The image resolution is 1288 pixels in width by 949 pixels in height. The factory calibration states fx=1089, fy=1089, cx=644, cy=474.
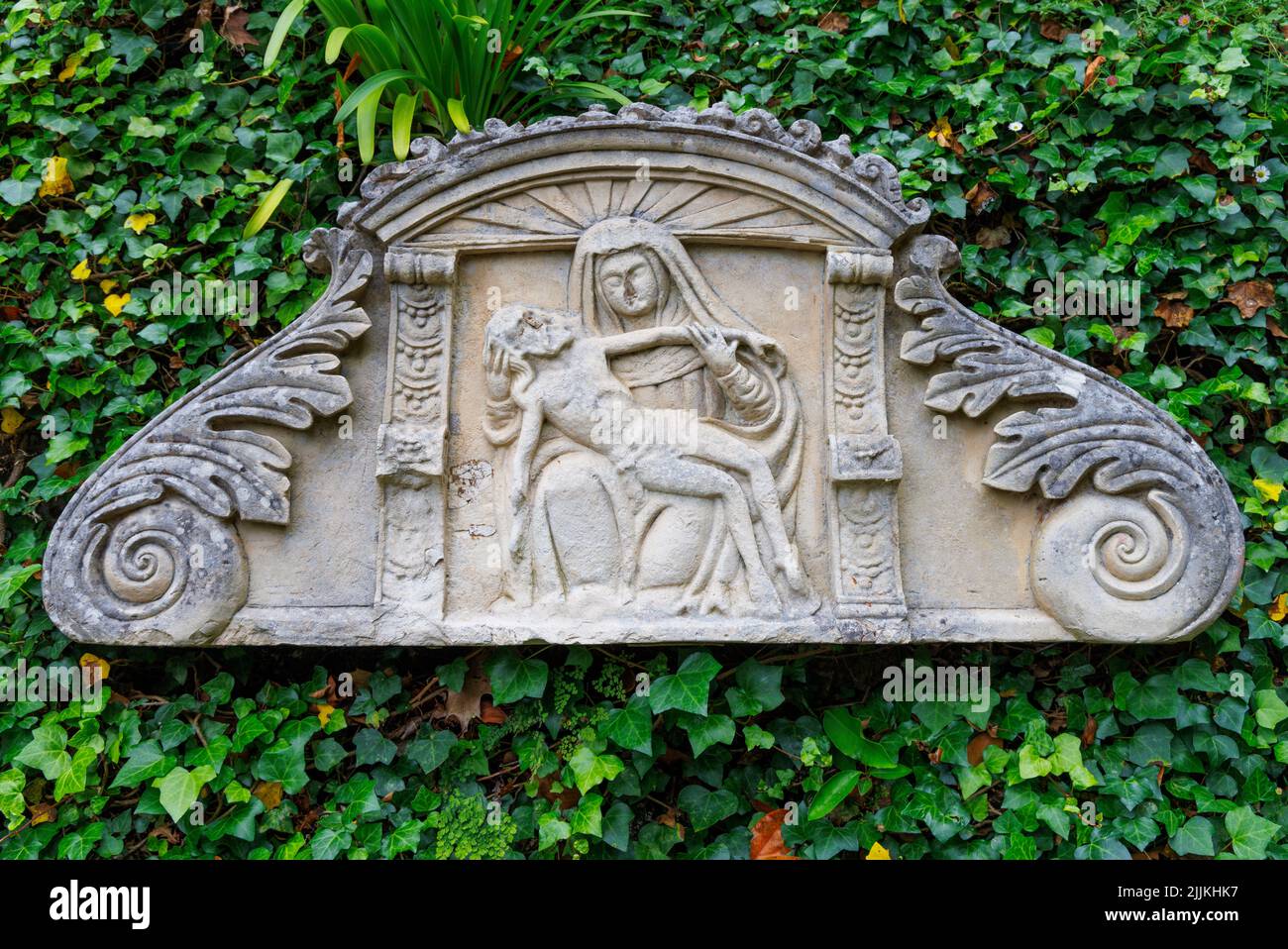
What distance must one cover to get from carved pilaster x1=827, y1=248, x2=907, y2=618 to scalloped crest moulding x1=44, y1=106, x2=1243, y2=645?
1cm

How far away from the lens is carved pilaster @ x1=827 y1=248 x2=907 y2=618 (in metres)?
A: 3.57

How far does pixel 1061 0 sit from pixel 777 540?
2598mm

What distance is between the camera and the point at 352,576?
3617 mm

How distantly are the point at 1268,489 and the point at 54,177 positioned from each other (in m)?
4.75

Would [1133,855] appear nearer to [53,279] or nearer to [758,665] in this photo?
[758,665]

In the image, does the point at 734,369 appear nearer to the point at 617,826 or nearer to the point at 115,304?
the point at 617,826

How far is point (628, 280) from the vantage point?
3.65 m

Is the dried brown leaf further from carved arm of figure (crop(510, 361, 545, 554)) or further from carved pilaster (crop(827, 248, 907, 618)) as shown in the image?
carved arm of figure (crop(510, 361, 545, 554))

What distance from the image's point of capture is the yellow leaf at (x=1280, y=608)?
12.9 feet

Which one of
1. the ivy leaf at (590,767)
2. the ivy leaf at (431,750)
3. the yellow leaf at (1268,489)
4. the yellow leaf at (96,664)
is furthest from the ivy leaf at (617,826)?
the yellow leaf at (1268,489)

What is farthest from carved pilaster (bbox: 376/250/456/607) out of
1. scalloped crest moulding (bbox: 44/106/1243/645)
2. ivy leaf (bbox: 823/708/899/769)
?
ivy leaf (bbox: 823/708/899/769)

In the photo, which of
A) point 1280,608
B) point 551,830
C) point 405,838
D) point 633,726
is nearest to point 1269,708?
point 1280,608

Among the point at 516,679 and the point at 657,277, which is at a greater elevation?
the point at 657,277

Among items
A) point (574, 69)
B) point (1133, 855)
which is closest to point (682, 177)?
point (574, 69)
